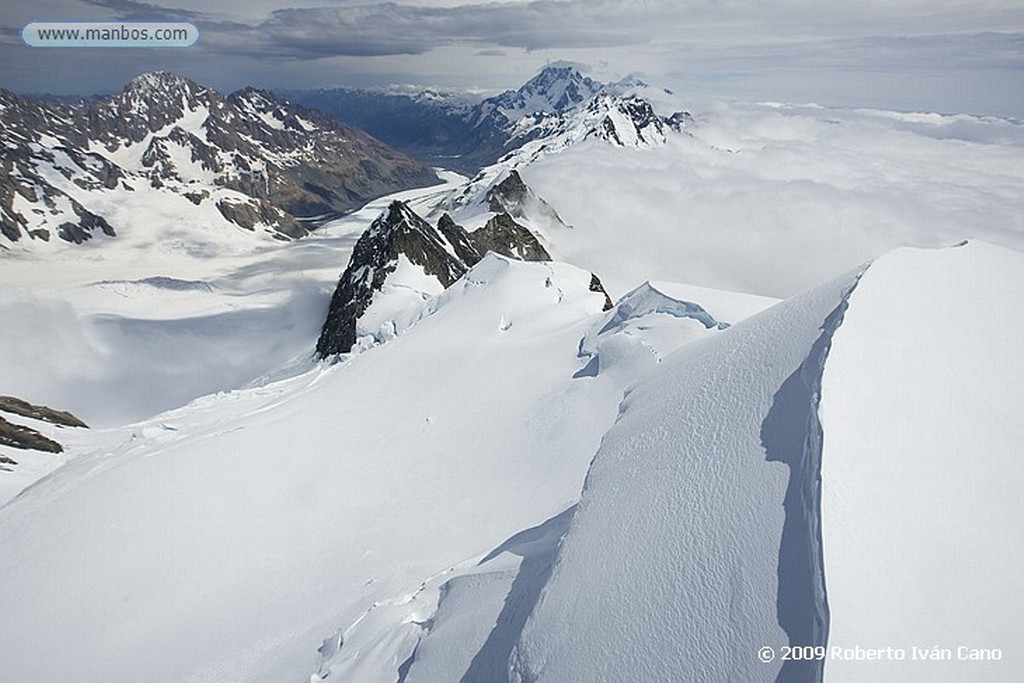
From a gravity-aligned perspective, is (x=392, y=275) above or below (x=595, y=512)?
below

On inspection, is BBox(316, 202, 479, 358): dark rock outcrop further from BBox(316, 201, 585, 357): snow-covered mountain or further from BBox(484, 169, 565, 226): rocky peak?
BBox(484, 169, 565, 226): rocky peak

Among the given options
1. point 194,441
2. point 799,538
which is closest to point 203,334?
point 194,441

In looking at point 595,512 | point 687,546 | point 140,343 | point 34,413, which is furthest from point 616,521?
point 140,343

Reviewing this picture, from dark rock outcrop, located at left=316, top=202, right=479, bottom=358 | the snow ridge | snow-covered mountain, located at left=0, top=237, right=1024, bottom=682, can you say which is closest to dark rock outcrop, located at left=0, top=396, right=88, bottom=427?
dark rock outcrop, located at left=316, top=202, right=479, bottom=358

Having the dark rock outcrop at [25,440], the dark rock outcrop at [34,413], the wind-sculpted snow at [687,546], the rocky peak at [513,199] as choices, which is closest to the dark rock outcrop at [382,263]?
the dark rock outcrop at [34,413]

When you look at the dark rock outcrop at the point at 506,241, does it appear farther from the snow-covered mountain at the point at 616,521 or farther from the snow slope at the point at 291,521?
the snow-covered mountain at the point at 616,521

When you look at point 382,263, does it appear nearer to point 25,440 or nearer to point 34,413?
point 34,413

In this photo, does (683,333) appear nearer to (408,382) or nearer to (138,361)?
(408,382)
